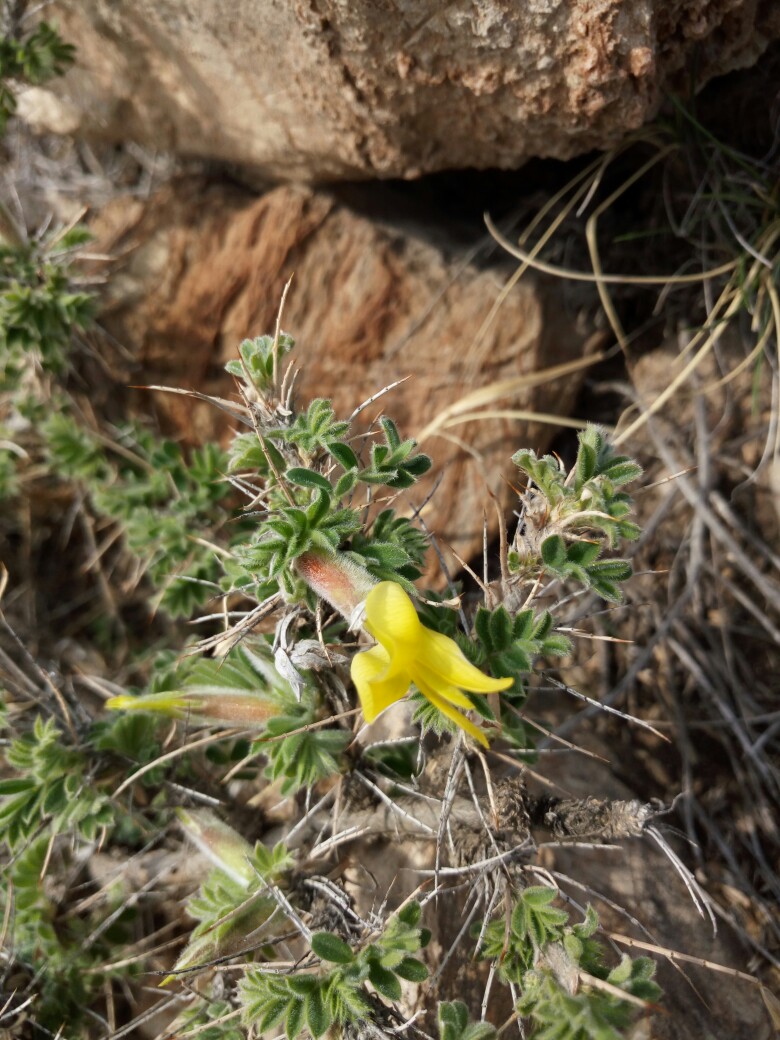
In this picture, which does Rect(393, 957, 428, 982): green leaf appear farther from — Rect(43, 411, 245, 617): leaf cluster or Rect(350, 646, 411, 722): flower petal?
Rect(43, 411, 245, 617): leaf cluster

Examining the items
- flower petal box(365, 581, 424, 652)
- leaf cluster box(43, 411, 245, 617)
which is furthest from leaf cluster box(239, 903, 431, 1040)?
leaf cluster box(43, 411, 245, 617)

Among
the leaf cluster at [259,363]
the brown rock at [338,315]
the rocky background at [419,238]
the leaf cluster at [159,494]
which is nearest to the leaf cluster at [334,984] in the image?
the rocky background at [419,238]

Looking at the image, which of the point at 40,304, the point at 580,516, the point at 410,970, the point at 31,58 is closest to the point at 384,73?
the point at 31,58

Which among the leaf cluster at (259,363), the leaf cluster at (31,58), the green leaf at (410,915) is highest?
the leaf cluster at (31,58)

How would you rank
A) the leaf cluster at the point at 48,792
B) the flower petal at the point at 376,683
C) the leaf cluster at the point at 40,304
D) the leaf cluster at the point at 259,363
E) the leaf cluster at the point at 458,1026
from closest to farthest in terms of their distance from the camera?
the flower petal at the point at 376,683 < the leaf cluster at the point at 458,1026 < the leaf cluster at the point at 259,363 < the leaf cluster at the point at 48,792 < the leaf cluster at the point at 40,304

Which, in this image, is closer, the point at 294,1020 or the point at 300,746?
the point at 294,1020

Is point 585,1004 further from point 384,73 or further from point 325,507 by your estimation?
point 384,73

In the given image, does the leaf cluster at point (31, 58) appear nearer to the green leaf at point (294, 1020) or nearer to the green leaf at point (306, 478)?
the green leaf at point (306, 478)

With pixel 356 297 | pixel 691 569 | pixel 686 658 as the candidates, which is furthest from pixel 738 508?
pixel 356 297
